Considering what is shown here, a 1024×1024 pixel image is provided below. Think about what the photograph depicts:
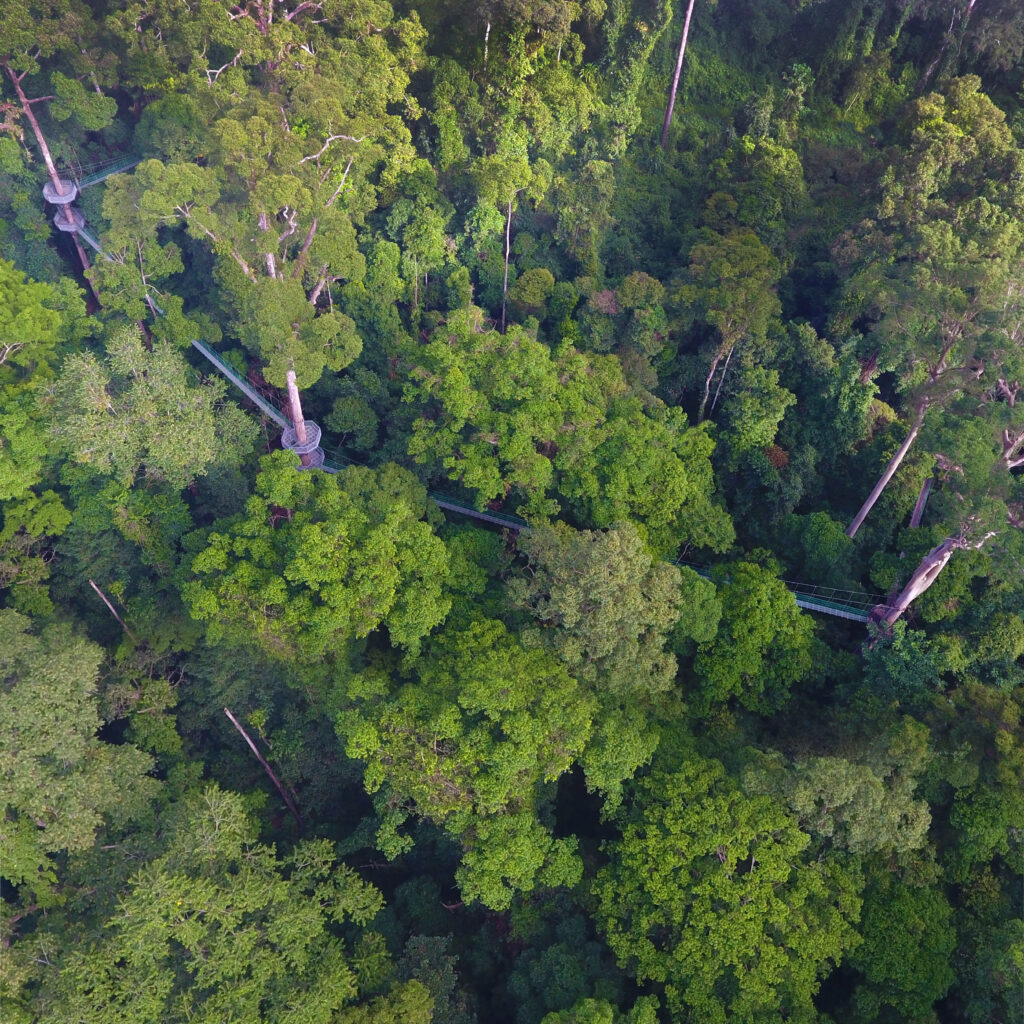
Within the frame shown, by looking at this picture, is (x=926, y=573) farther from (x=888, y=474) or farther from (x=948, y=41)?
(x=948, y=41)

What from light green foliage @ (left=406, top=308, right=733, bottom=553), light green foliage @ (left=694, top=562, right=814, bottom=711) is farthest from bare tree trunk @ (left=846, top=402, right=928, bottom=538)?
light green foliage @ (left=694, top=562, right=814, bottom=711)

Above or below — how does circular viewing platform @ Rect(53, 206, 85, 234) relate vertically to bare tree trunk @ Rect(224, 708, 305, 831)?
above

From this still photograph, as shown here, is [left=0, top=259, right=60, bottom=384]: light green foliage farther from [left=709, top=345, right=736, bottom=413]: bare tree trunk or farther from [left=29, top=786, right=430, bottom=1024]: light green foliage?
[left=709, top=345, right=736, bottom=413]: bare tree trunk

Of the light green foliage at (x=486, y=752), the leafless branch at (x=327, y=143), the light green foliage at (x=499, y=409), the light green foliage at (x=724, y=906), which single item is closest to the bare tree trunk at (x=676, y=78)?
the leafless branch at (x=327, y=143)

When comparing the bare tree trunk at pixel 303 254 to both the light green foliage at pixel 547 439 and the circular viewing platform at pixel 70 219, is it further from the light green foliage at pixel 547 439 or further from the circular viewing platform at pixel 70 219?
the circular viewing platform at pixel 70 219

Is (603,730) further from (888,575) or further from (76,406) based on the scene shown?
(76,406)

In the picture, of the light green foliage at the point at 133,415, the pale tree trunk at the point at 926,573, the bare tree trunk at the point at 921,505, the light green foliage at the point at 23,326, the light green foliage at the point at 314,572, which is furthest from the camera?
the bare tree trunk at the point at 921,505

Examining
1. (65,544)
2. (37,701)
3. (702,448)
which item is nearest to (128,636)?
(65,544)

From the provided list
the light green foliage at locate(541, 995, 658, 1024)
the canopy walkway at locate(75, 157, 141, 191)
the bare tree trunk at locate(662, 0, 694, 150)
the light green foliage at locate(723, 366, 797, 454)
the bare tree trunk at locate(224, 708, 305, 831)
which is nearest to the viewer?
the light green foliage at locate(541, 995, 658, 1024)
